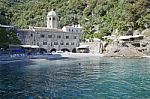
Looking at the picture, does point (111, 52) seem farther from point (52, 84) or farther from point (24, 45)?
point (52, 84)

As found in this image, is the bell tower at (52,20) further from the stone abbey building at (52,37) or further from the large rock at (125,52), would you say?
the large rock at (125,52)

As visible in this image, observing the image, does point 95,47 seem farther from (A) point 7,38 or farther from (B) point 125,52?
(A) point 7,38

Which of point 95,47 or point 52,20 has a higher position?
point 52,20

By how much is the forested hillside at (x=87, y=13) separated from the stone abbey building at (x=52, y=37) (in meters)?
5.95

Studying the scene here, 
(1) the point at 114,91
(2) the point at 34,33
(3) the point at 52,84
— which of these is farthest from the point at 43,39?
(1) the point at 114,91

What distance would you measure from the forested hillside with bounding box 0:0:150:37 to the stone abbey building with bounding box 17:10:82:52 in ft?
19.5

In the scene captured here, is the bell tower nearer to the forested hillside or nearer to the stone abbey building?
the stone abbey building

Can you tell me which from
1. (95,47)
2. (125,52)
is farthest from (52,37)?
(125,52)

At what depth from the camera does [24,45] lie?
76.7m

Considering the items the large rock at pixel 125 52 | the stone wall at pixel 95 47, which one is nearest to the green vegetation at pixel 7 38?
the stone wall at pixel 95 47

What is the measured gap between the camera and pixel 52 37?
84.8m

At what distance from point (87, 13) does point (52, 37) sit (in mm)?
29061

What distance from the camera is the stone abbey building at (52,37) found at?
80.2m

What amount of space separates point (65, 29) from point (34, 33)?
428 inches
